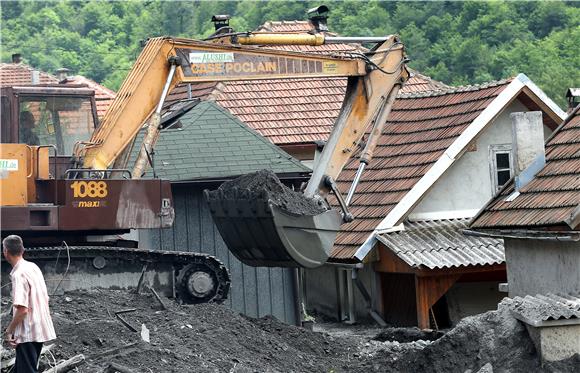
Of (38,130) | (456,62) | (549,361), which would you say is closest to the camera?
(549,361)

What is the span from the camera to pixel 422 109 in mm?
26062

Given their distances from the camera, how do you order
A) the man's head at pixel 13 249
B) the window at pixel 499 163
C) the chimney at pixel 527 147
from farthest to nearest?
1. the window at pixel 499 163
2. the chimney at pixel 527 147
3. the man's head at pixel 13 249

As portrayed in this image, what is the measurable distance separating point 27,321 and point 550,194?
8.78 metres

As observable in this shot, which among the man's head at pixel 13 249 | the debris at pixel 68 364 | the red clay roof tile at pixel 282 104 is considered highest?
the red clay roof tile at pixel 282 104

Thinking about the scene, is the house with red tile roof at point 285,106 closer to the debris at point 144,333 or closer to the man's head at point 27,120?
the man's head at point 27,120

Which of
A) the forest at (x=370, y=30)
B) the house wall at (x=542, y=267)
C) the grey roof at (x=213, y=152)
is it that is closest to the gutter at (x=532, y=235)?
the house wall at (x=542, y=267)

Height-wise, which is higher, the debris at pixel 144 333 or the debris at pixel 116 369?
the debris at pixel 144 333

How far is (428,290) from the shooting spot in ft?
75.5

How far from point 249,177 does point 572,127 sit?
5.54m

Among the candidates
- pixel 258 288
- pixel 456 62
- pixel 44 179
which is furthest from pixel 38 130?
pixel 456 62

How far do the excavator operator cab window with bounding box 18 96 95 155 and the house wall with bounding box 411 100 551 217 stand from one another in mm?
7551

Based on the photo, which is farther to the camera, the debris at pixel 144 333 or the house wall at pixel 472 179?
the house wall at pixel 472 179

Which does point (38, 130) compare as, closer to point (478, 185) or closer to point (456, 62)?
point (478, 185)

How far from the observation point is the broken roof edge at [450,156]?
77.5ft
